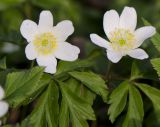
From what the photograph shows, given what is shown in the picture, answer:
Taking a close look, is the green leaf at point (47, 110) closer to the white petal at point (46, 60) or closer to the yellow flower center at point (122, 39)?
the white petal at point (46, 60)

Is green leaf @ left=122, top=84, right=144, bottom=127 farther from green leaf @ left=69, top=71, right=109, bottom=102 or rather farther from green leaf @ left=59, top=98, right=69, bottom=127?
green leaf @ left=59, top=98, right=69, bottom=127

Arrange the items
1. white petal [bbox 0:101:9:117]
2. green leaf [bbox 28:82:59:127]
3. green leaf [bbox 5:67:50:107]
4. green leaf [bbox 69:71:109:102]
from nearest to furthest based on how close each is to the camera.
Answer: white petal [bbox 0:101:9:117] < green leaf [bbox 5:67:50:107] < green leaf [bbox 28:82:59:127] < green leaf [bbox 69:71:109:102]

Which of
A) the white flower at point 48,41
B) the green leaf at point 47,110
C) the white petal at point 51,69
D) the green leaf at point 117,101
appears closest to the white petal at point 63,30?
the white flower at point 48,41

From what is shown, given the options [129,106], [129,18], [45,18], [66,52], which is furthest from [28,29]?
[129,106]

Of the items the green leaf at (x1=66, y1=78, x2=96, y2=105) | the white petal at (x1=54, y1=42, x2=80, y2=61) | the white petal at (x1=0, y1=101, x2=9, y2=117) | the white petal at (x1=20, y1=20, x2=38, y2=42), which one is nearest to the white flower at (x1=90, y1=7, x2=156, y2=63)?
the white petal at (x1=54, y1=42, x2=80, y2=61)

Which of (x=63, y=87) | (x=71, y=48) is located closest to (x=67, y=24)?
(x=71, y=48)
